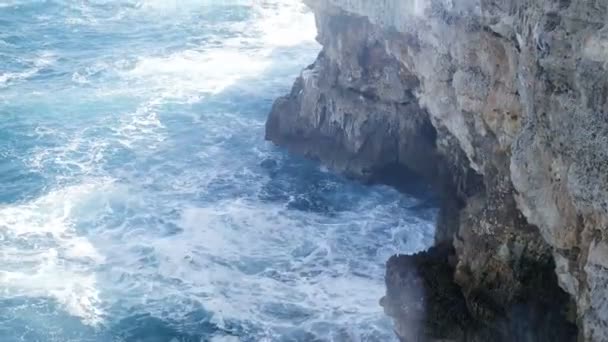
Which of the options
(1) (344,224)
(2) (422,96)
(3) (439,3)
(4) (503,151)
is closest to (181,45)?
(1) (344,224)

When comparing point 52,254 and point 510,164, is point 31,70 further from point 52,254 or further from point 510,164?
point 510,164

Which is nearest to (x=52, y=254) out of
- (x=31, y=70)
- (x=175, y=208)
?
(x=175, y=208)

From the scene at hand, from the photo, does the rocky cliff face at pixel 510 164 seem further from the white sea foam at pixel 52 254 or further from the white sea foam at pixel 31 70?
the white sea foam at pixel 31 70

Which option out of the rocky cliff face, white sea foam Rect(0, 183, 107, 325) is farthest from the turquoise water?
the rocky cliff face

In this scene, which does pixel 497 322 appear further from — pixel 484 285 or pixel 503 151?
pixel 503 151

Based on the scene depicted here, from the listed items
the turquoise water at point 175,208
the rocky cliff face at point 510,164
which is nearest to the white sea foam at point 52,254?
the turquoise water at point 175,208

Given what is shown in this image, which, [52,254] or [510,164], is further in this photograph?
[52,254]
